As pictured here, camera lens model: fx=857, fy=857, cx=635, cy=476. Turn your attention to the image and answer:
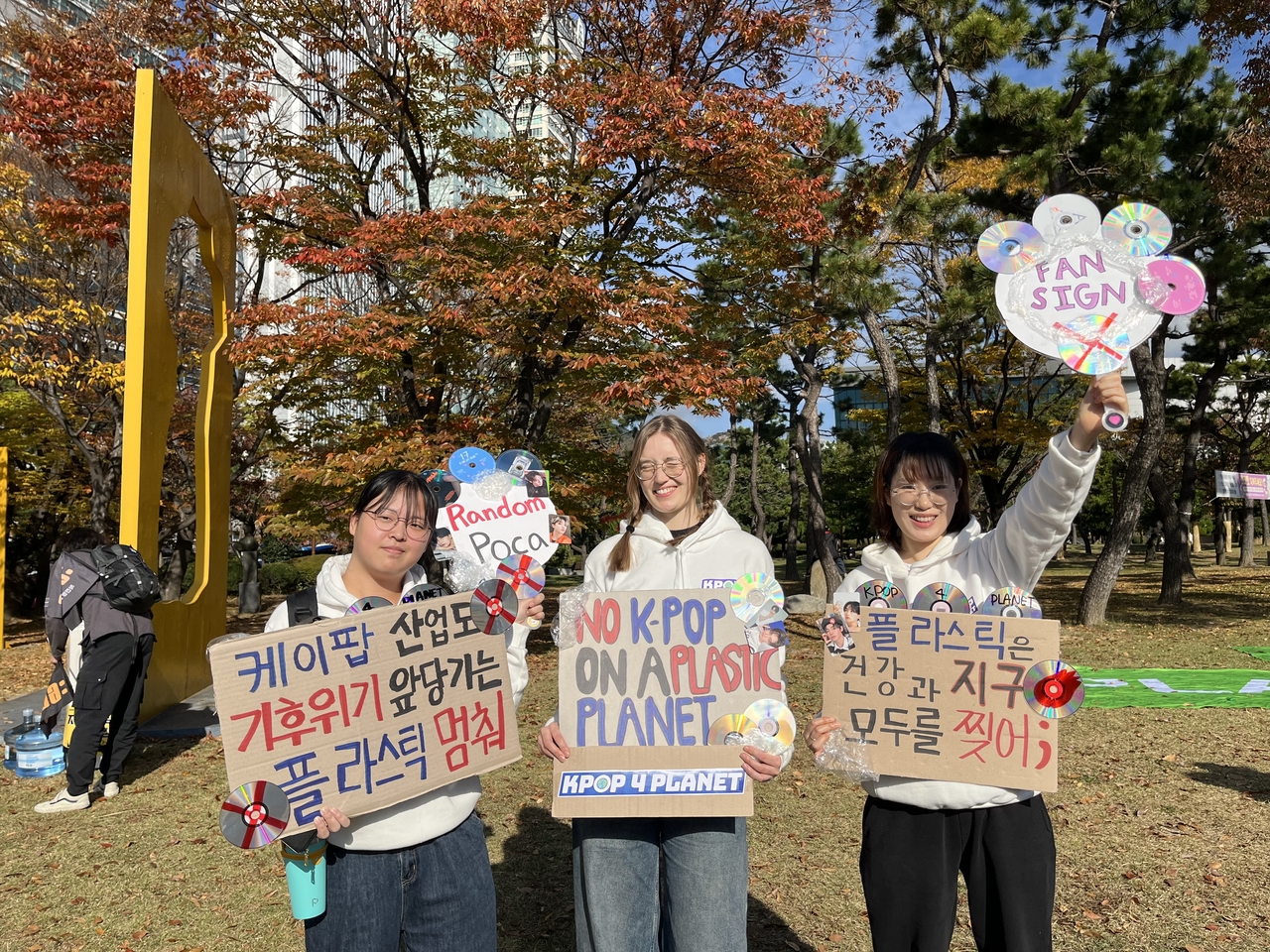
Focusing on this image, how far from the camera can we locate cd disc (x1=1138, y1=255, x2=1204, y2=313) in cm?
210

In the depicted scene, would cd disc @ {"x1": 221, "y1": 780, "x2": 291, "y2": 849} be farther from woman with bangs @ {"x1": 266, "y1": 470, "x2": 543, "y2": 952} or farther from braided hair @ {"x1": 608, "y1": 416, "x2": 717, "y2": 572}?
braided hair @ {"x1": 608, "y1": 416, "x2": 717, "y2": 572}

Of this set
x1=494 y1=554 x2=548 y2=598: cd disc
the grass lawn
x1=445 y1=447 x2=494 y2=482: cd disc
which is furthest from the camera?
the grass lawn

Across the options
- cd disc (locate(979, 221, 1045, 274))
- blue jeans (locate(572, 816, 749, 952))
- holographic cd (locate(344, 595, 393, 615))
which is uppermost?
cd disc (locate(979, 221, 1045, 274))

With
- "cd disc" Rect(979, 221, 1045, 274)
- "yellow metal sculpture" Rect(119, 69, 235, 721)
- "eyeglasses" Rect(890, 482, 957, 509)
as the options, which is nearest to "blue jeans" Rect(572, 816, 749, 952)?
"eyeglasses" Rect(890, 482, 957, 509)

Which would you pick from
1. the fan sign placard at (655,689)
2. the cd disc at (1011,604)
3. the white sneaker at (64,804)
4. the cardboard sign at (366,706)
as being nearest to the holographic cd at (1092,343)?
the cd disc at (1011,604)

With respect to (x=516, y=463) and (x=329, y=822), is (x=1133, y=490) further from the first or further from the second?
(x=329, y=822)

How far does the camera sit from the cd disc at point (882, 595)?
229 cm

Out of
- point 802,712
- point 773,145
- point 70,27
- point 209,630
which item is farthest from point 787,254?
point 70,27

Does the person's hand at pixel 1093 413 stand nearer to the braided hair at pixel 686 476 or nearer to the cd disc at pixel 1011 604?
the cd disc at pixel 1011 604

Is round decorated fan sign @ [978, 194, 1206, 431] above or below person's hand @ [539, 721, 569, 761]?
above

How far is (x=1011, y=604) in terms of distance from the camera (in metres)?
2.18

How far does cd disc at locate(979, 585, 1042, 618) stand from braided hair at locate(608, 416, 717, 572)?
768mm

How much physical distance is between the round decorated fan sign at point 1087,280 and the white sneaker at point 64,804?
6.08m

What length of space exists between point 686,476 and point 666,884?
1.06 meters
